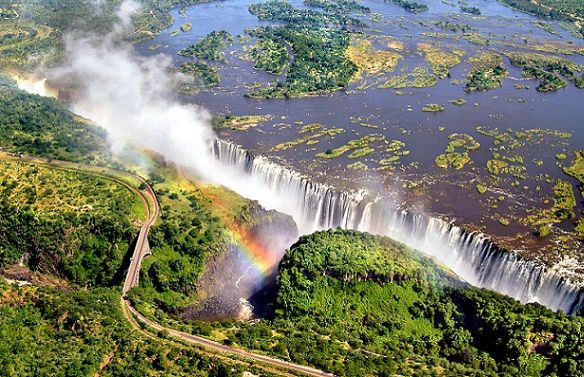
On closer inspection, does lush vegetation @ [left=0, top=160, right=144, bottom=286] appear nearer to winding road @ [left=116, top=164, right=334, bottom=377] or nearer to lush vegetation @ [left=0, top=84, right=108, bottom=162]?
winding road @ [left=116, top=164, right=334, bottom=377]

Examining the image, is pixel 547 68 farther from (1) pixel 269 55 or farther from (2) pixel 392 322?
(2) pixel 392 322

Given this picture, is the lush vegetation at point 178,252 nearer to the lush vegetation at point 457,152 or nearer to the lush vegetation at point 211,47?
the lush vegetation at point 457,152

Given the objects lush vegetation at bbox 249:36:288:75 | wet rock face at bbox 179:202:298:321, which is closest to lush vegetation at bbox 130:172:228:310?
wet rock face at bbox 179:202:298:321

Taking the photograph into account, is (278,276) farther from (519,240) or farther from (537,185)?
(537,185)

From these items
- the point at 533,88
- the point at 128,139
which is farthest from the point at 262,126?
the point at 533,88

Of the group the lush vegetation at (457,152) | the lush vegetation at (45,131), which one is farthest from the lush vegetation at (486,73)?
the lush vegetation at (45,131)

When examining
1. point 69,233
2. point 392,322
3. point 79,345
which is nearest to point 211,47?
point 69,233
